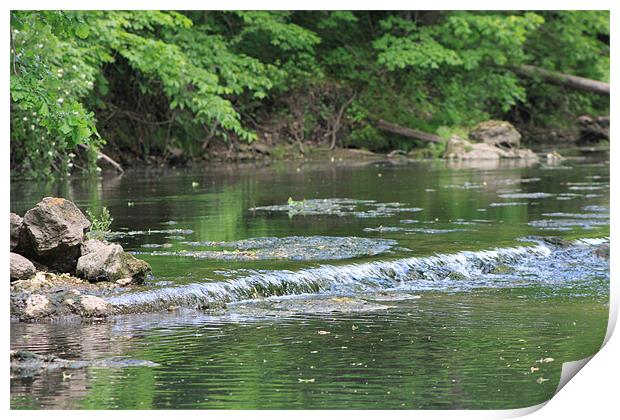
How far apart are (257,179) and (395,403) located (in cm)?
1572

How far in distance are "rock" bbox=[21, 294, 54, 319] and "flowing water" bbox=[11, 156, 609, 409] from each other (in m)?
0.18

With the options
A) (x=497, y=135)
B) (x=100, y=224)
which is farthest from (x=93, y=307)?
(x=497, y=135)

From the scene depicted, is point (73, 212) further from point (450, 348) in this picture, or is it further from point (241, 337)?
point (450, 348)

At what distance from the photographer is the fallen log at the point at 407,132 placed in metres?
31.1

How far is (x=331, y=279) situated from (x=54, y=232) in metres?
2.46

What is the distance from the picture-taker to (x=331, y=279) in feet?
35.6

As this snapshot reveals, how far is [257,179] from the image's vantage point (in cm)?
2239

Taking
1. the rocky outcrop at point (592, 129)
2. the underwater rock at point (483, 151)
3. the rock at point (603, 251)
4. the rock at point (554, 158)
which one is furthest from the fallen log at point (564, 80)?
the rock at point (603, 251)

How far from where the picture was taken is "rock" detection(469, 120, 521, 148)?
30953 mm

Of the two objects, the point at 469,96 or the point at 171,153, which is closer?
the point at 171,153

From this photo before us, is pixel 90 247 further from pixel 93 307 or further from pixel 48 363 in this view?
pixel 48 363

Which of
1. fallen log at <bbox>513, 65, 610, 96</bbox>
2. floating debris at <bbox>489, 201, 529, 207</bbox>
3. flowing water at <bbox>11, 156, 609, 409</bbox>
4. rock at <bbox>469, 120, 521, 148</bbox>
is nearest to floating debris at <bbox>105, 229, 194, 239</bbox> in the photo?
flowing water at <bbox>11, 156, 609, 409</bbox>

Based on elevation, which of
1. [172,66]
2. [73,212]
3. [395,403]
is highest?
[172,66]

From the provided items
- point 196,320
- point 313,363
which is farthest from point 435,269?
point 313,363
